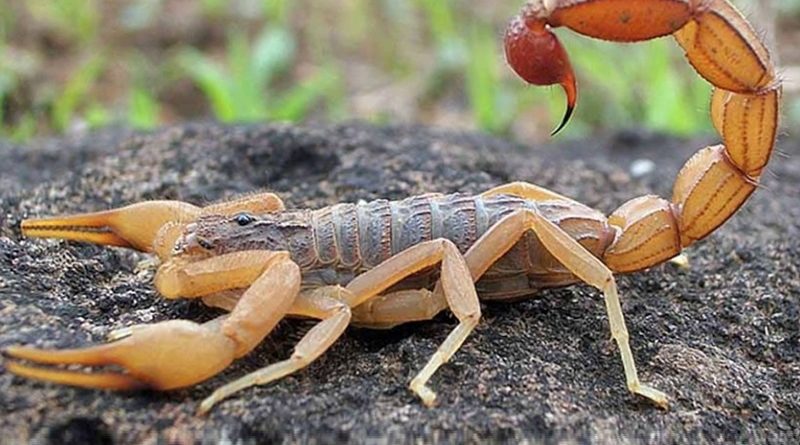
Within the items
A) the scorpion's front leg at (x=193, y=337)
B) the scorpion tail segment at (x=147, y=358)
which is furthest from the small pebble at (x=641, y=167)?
the scorpion tail segment at (x=147, y=358)

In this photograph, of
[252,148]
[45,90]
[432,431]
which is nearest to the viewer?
[432,431]

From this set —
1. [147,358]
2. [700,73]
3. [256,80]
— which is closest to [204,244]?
[147,358]

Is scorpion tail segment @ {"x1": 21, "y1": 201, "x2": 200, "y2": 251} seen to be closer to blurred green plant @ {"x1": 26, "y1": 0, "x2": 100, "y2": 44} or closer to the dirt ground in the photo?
the dirt ground

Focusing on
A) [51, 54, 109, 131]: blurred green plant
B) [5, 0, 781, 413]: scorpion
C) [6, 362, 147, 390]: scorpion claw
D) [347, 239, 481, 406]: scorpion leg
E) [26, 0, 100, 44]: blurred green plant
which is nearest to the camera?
[6, 362, 147, 390]: scorpion claw

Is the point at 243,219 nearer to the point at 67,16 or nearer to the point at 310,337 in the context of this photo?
the point at 310,337

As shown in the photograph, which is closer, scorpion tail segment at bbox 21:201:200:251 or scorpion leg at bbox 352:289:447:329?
scorpion leg at bbox 352:289:447:329

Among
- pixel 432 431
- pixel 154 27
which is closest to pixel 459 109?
pixel 154 27

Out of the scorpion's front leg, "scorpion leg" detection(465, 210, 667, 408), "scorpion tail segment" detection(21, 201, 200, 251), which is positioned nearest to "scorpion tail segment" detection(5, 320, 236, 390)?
the scorpion's front leg

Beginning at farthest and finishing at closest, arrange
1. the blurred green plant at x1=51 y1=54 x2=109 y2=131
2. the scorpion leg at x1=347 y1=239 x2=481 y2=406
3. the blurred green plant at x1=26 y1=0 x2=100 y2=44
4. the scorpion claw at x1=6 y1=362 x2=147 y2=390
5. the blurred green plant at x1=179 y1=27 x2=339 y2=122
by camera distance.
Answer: the blurred green plant at x1=26 y1=0 x2=100 y2=44 → the blurred green plant at x1=179 y1=27 x2=339 y2=122 → the blurred green plant at x1=51 y1=54 x2=109 y2=131 → the scorpion leg at x1=347 y1=239 x2=481 y2=406 → the scorpion claw at x1=6 y1=362 x2=147 y2=390

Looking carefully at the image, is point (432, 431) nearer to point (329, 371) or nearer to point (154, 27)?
point (329, 371)
